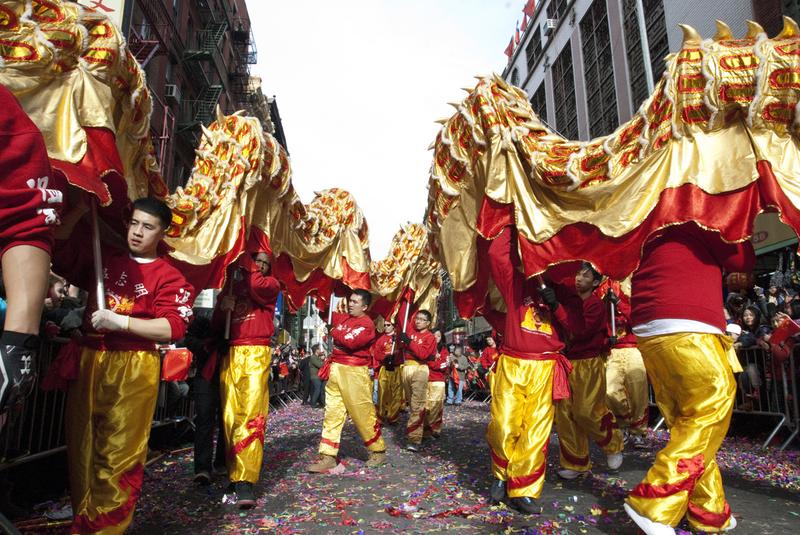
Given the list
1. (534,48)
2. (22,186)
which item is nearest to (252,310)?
(22,186)

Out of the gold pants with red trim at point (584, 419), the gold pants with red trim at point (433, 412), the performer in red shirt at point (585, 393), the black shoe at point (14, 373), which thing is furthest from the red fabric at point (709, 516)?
the gold pants with red trim at point (433, 412)

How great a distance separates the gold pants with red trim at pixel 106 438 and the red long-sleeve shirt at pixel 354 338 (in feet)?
10.7

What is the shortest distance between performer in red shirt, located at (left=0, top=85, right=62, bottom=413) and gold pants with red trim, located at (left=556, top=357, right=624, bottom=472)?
13.6ft

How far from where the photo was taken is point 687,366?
9.61 ft

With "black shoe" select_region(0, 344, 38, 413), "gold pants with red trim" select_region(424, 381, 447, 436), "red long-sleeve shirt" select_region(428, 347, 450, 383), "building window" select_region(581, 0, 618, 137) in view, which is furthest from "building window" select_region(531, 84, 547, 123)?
"black shoe" select_region(0, 344, 38, 413)

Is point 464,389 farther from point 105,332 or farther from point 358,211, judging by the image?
point 105,332

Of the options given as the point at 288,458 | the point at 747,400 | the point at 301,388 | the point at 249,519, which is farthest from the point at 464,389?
the point at 249,519

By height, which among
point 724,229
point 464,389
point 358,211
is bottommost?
point 464,389

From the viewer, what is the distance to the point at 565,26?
24047 mm

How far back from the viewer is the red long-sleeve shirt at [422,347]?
338 inches

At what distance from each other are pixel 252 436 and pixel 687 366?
3.02 metres

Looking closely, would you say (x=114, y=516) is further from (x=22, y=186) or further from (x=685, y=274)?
(x=685, y=274)

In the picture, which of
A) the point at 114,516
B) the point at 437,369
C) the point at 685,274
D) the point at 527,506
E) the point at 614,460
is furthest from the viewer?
the point at 437,369

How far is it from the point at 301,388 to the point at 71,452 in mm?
17354
